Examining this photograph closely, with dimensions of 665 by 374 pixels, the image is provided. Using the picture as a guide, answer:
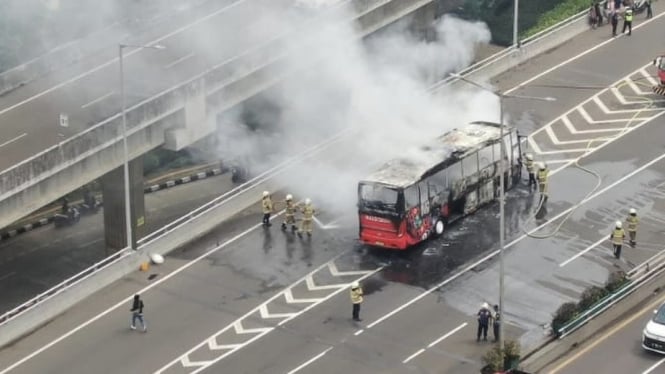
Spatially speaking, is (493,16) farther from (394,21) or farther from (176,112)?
(176,112)

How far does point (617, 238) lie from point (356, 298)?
8.59 meters

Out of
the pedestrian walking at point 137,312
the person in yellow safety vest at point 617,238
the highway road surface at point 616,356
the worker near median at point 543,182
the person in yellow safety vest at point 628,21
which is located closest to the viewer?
the highway road surface at point 616,356

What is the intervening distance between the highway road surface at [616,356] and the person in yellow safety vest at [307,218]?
10576 millimetres

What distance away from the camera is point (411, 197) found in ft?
137

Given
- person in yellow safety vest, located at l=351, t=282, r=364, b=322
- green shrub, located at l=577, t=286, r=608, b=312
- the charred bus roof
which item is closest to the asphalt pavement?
the charred bus roof

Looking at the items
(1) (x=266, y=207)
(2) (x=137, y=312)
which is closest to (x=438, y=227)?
(1) (x=266, y=207)

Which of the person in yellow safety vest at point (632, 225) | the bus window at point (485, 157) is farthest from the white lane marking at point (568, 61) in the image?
the person in yellow safety vest at point (632, 225)

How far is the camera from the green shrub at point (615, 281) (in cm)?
3956

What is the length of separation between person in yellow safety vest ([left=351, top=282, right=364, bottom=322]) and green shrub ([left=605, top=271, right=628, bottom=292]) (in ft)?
23.1

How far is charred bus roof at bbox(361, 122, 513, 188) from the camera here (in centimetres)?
4212

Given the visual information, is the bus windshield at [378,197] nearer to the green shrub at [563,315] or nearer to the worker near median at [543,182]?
the green shrub at [563,315]

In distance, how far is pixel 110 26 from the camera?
5688 cm

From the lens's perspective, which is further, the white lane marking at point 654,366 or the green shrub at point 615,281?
the green shrub at point 615,281

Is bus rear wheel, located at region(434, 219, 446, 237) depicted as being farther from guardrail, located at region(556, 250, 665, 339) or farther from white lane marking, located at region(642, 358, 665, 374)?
white lane marking, located at region(642, 358, 665, 374)
